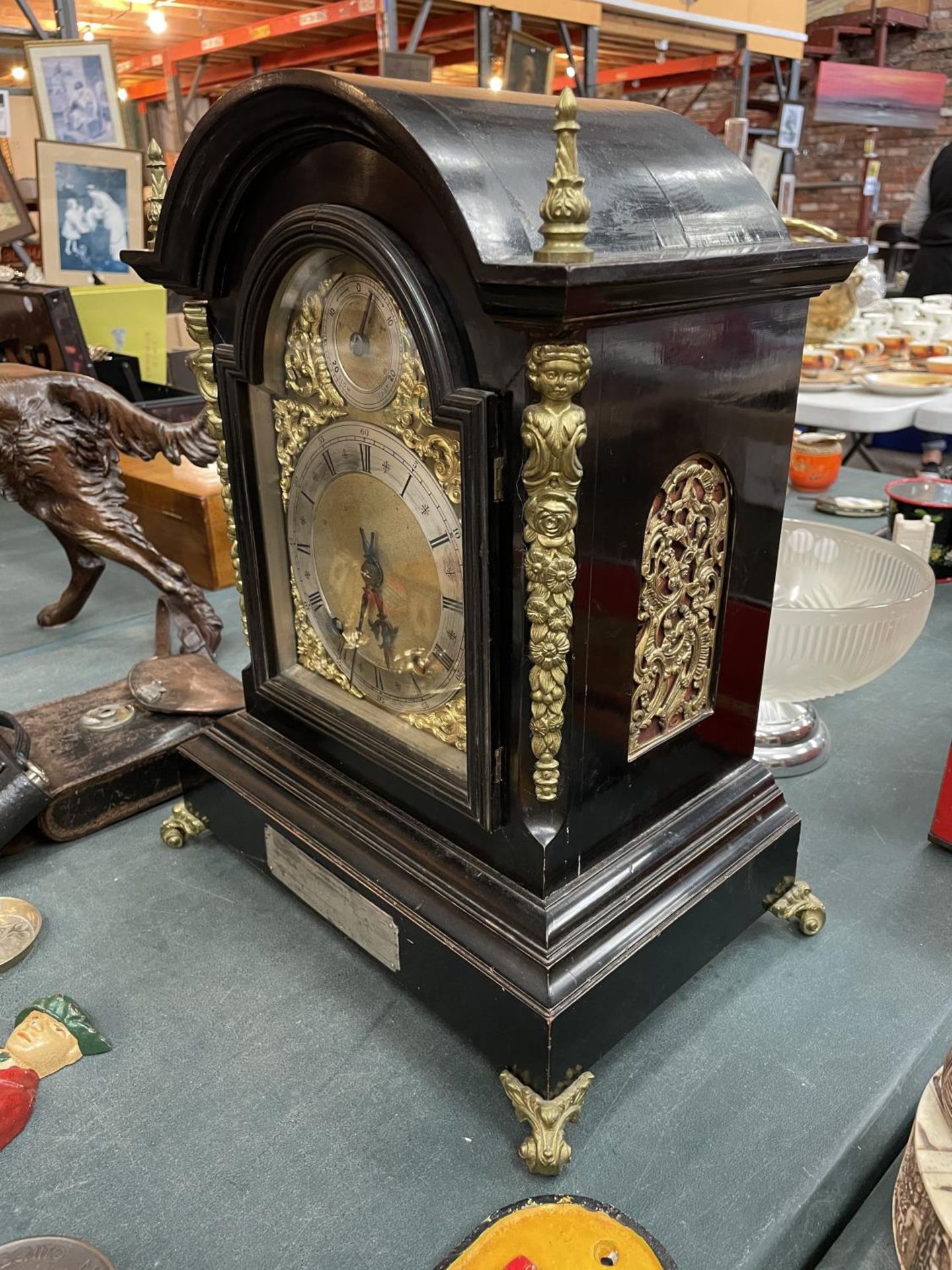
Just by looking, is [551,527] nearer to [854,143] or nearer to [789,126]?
[789,126]

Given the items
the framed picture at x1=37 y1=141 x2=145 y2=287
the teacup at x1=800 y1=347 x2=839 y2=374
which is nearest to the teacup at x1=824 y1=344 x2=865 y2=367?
the teacup at x1=800 y1=347 x2=839 y2=374

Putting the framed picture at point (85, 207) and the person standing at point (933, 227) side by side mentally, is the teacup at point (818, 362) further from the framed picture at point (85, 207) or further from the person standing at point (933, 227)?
the person standing at point (933, 227)

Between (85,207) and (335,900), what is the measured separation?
272cm

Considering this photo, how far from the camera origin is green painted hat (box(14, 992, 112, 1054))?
90 cm

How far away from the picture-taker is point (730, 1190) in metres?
0.75

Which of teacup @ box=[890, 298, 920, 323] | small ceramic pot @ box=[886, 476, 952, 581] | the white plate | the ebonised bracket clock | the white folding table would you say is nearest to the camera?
the ebonised bracket clock

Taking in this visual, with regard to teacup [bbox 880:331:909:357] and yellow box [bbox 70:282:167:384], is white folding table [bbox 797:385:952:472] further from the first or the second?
yellow box [bbox 70:282:167:384]

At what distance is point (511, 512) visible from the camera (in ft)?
2.41

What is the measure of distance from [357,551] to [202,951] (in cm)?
48

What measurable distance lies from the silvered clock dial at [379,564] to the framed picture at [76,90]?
8.38 feet

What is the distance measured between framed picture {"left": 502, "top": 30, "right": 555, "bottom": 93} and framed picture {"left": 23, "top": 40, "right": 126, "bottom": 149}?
1627 millimetres

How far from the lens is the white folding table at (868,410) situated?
7.04 feet

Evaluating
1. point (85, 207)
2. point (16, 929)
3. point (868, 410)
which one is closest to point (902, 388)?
point (868, 410)

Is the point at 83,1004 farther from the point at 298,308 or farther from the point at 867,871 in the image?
the point at 867,871
